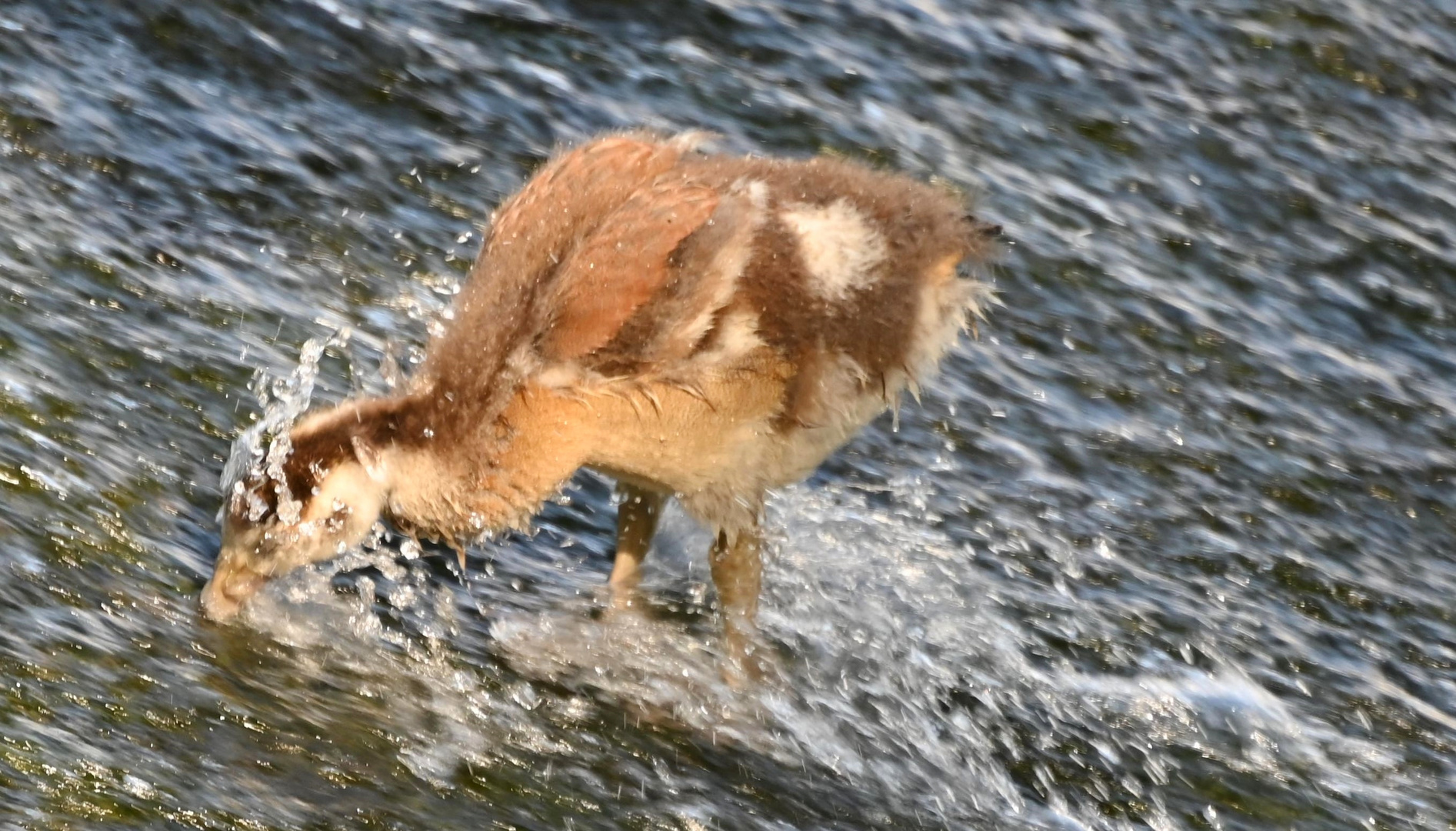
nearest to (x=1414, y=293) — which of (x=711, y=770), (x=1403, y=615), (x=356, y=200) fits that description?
(x=1403, y=615)

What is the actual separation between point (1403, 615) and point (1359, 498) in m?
0.86

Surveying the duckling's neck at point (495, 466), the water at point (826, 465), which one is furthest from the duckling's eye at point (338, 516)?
the water at point (826, 465)

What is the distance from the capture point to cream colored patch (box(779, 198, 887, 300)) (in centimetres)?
586

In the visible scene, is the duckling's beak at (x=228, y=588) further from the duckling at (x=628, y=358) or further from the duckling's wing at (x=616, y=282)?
the duckling's wing at (x=616, y=282)

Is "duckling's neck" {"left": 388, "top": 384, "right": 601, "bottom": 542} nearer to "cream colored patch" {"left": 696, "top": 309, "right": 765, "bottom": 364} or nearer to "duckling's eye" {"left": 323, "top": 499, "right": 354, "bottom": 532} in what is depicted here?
"duckling's eye" {"left": 323, "top": 499, "right": 354, "bottom": 532}

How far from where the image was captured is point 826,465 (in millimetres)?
7781

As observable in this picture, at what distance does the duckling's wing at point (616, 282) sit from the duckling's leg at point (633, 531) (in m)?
1.28

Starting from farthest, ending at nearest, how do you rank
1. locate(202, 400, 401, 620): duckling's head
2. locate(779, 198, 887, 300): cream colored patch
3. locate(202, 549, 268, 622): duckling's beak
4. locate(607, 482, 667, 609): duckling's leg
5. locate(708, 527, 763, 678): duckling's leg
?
locate(607, 482, 667, 609): duckling's leg < locate(708, 527, 763, 678): duckling's leg < locate(779, 198, 887, 300): cream colored patch < locate(202, 400, 401, 620): duckling's head < locate(202, 549, 268, 622): duckling's beak

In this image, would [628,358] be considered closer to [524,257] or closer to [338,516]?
[524,257]

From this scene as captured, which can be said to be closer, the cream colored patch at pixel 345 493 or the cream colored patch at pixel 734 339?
the cream colored patch at pixel 345 493

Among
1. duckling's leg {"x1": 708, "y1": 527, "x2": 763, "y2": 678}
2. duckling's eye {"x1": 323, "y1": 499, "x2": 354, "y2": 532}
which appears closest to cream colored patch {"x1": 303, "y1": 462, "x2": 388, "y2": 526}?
duckling's eye {"x1": 323, "y1": 499, "x2": 354, "y2": 532}

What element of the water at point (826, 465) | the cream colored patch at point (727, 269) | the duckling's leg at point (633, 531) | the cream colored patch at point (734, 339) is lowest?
the duckling's leg at point (633, 531)

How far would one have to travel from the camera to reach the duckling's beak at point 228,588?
5254 millimetres

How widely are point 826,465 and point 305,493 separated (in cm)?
280
